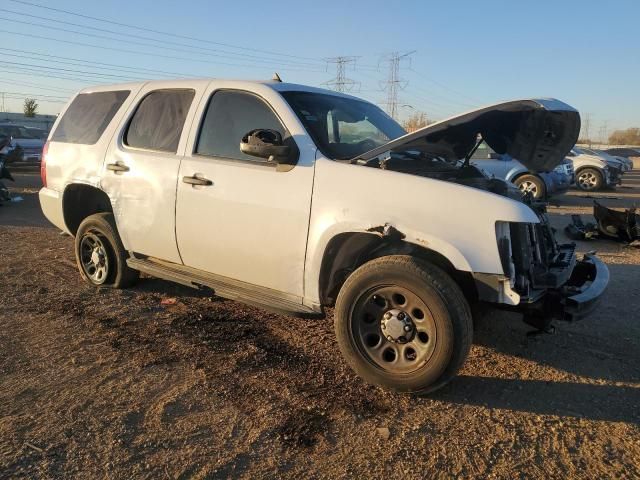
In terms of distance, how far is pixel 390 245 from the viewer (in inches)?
140

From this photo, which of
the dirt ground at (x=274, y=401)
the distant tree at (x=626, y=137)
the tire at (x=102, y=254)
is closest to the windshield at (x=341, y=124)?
the dirt ground at (x=274, y=401)

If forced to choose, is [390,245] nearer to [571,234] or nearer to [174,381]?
[174,381]

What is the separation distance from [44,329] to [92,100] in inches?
97.9

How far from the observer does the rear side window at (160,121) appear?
15.0 ft

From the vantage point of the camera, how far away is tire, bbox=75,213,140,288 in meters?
5.16

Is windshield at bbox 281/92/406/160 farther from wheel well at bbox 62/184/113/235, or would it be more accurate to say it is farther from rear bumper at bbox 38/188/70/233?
rear bumper at bbox 38/188/70/233

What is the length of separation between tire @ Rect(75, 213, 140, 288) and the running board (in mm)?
260

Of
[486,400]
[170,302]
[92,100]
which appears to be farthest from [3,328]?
[486,400]

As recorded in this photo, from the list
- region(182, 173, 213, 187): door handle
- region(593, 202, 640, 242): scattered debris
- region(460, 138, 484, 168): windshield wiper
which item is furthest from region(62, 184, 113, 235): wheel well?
region(593, 202, 640, 242): scattered debris

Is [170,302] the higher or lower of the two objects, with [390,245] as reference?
lower

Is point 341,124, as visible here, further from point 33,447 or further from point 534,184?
point 534,184

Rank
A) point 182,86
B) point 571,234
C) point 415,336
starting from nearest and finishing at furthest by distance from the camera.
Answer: point 415,336 → point 182,86 → point 571,234

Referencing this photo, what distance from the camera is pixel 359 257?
372 cm

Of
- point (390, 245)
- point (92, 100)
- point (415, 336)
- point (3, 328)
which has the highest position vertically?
point (92, 100)
